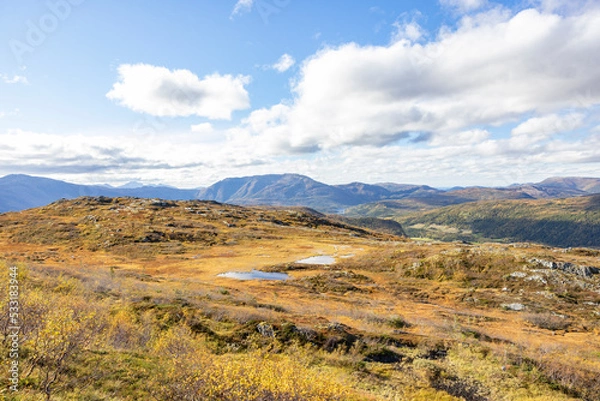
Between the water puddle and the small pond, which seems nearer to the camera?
the small pond

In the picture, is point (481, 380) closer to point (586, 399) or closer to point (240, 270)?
point (586, 399)

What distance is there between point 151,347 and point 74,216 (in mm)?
118052

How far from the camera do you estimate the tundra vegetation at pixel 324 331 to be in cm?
905

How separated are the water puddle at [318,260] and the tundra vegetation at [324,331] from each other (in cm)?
238

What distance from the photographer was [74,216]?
106188mm

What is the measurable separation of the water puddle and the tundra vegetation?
2381 mm

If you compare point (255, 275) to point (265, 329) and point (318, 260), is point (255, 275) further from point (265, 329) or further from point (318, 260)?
point (265, 329)

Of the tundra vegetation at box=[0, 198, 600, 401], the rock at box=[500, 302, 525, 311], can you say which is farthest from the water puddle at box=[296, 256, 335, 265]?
the rock at box=[500, 302, 525, 311]

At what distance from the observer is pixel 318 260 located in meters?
63.1

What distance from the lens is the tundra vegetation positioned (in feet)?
29.7

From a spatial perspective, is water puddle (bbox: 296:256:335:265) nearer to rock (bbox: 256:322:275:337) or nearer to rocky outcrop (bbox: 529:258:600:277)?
rocky outcrop (bbox: 529:258:600:277)

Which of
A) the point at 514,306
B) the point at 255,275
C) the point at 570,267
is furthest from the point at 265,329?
the point at 570,267

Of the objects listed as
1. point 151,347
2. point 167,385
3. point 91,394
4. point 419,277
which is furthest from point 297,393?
point 419,277

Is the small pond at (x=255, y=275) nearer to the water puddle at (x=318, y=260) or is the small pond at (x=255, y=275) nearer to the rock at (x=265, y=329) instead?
the water puddle at (x=318, y=260)
